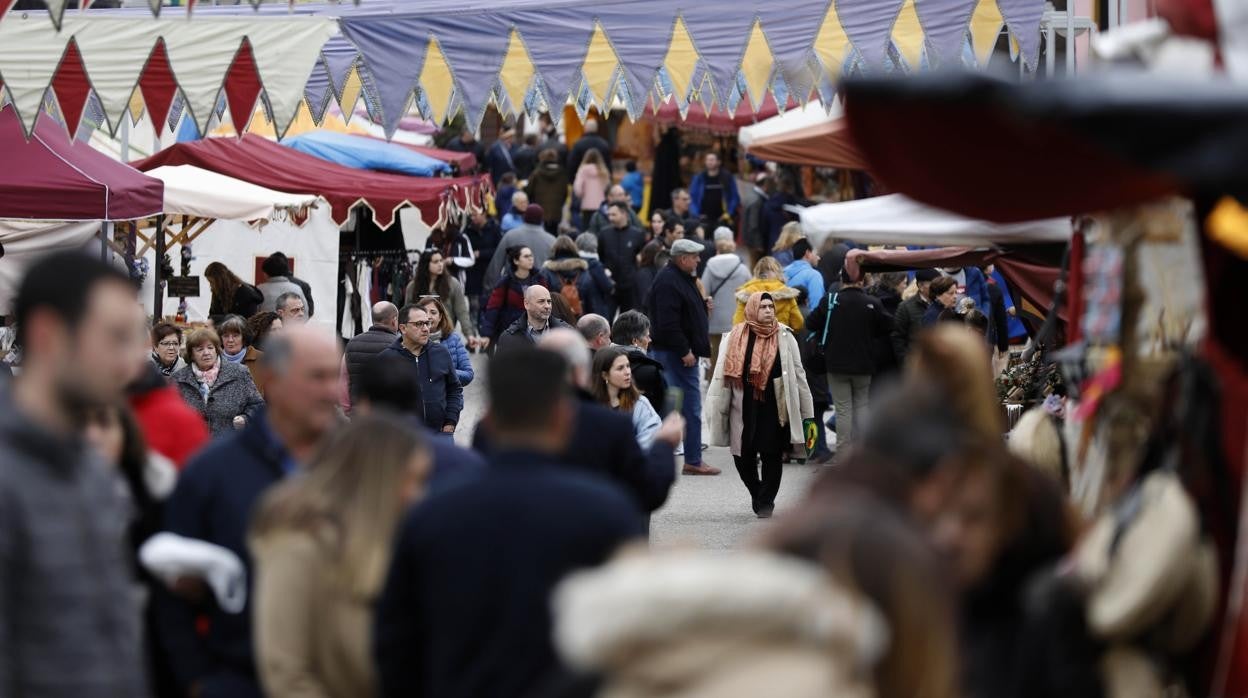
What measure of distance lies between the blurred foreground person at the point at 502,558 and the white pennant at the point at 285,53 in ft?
28.7

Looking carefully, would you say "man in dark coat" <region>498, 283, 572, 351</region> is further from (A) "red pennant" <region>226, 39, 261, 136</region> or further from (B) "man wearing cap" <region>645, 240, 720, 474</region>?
(A) "red pennant" <region>226, 39, 261, 136</region>

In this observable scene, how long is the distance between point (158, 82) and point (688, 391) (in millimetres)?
5809

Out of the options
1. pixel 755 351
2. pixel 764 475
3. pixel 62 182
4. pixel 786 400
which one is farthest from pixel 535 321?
→ pixel 62 182

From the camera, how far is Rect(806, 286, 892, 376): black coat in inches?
663

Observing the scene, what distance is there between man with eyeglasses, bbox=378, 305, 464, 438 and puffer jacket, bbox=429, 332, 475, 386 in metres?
0.15

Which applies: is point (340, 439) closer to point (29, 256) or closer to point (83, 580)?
point (83, 580)

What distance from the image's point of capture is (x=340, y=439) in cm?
540

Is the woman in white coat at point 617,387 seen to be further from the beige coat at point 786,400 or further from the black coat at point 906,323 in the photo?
the black coat at point 906,323

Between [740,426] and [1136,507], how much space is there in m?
10.0

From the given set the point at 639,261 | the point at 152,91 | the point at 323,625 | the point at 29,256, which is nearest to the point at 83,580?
the point at 323,625

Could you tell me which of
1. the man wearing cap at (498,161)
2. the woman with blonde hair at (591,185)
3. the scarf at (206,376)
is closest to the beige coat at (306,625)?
the scarf at (206,376)

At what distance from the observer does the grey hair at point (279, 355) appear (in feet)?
19.5

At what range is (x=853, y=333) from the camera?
Result: 1686 centimetres

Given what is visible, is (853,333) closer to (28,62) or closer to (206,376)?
(206,376)
